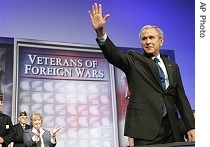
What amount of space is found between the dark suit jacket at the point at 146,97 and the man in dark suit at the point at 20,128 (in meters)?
2.88

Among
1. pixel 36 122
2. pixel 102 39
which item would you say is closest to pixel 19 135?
pixel 36 122

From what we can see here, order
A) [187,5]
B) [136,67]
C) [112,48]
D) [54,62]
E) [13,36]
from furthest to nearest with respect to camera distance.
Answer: [187,5]
[54,62]
[13,36]
[136,67]
[112,48]

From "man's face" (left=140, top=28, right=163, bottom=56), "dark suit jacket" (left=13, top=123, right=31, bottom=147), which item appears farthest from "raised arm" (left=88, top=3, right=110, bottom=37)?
"dark suit jacket" (left=13, top=123, right=31, bottom=147)

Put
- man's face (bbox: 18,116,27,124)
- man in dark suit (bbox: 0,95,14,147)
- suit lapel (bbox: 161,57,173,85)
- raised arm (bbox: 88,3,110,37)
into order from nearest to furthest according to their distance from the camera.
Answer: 1. raised arm (bbox: 88,3,110,37)
2. suit lapel (bbox: 161,57,173,85)
3. man in dark suit (bbox: 0,95,14,147)
4. man's face (bbox: 18,116,27,124)

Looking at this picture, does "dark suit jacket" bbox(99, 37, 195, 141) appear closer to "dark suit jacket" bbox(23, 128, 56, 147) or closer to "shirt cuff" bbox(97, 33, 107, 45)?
"shirt cuff" bbox(97, 33, 107, 45)

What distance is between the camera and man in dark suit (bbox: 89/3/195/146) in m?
1.28

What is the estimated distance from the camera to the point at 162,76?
138 cm

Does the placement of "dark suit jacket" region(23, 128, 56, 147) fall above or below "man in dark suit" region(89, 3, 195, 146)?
below

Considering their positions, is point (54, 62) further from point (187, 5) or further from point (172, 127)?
point (172, 127)

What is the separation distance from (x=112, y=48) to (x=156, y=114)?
0.99 ft

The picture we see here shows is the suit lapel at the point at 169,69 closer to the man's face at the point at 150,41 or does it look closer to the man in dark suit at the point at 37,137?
the man's face at the point at 150,41

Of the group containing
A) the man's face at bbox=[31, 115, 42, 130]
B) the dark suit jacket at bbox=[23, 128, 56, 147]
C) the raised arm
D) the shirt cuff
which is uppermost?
the raised arm

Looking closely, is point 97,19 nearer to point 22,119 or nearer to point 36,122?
point 36,122

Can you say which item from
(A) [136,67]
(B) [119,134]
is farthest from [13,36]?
(A) [136,67]
